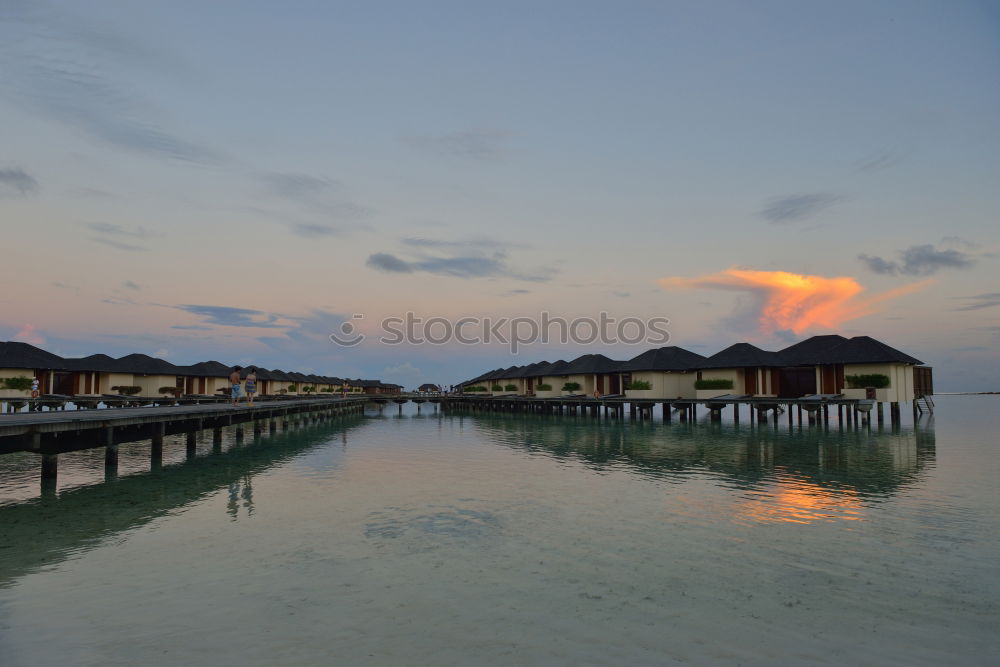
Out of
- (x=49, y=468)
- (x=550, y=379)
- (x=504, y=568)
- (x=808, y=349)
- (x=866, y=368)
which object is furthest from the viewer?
(x=550, y=379)

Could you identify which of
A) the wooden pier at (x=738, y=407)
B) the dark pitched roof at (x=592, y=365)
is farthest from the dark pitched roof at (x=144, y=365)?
the dark pitched roof at (x=592, y=365)

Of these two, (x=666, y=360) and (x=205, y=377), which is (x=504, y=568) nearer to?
(x=666, y=360)

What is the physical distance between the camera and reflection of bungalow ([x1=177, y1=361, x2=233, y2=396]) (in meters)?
55.3

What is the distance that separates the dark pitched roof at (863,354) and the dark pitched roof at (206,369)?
171ft

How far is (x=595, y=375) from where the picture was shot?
5397cm

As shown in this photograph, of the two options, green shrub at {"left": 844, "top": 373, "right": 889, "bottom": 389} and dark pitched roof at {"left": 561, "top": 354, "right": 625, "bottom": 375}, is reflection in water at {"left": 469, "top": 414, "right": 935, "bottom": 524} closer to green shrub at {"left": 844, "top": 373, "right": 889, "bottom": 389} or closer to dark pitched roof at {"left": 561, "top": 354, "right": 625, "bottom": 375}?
green shrub at {"left": 844, "top": 373, "right": 889, "bottom": 389}

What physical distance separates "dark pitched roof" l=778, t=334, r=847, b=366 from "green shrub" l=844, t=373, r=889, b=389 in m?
2.60

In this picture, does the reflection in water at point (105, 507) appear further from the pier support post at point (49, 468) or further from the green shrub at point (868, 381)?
the green shrub at point (868, 381)

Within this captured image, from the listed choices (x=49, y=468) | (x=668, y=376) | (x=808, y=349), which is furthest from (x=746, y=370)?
(x=49, y=468)

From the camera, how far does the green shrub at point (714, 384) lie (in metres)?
42.4

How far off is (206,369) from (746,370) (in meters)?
49.0

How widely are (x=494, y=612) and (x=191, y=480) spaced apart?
14.0 m

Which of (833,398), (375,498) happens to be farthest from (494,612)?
(833,398)

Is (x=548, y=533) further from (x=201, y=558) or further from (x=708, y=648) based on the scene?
(x=201, y=558)
